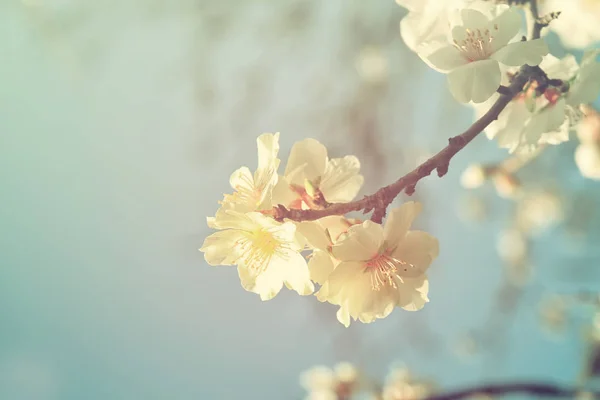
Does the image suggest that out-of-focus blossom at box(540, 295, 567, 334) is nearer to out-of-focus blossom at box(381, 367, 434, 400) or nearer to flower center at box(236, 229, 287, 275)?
out-of-focus blossom at box(381, 367, 434, 400)

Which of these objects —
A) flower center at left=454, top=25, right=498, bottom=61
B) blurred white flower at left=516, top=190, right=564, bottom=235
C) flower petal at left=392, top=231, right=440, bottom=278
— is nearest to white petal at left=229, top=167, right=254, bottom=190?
flower petal at left=392, top=231, right=440, bottom=278

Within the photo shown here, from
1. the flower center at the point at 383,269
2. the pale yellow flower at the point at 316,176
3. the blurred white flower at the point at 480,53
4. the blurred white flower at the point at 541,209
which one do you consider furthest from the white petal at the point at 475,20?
the blurred white flower at the point at 541,209

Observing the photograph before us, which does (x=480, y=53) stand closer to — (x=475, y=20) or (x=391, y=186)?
(x=475, y=20)

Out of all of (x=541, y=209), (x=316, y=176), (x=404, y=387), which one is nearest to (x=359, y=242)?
(x=316, y=176)

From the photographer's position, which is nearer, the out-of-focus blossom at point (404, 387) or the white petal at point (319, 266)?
the white petal at point (319, 266)

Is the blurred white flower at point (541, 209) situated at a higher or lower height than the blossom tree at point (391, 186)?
higher

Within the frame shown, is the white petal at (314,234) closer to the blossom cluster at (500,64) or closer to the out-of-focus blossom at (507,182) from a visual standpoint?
the blossom cluster at (500,64)

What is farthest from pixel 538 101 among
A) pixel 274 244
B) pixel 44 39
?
pixel 44 39
